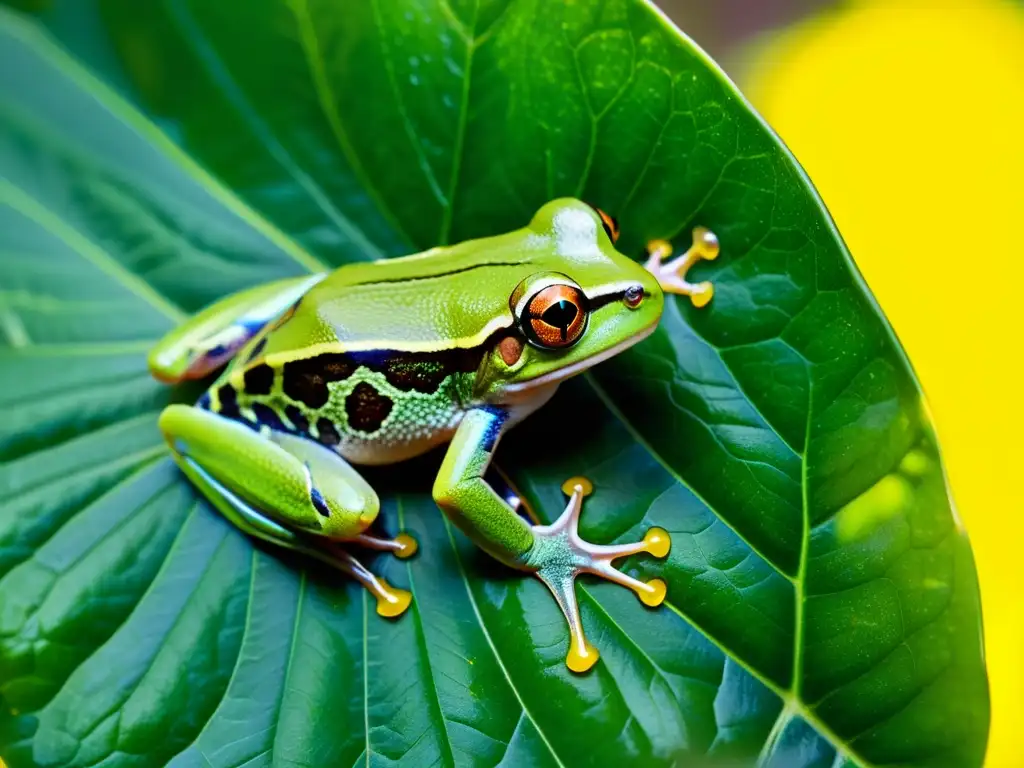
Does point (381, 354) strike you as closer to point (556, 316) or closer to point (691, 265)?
point (556, 316)

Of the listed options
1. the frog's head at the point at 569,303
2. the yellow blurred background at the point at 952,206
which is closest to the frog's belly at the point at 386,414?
the frog's head at the point at 569,303

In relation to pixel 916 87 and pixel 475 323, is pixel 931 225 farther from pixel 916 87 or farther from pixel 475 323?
pixel 475 323

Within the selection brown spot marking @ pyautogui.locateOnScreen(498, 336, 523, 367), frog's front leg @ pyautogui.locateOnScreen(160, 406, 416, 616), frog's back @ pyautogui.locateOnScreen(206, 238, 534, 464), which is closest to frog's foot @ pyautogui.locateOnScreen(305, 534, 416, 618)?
frog's front leg @ pyautogui.locateOnScreen(160, 406, 416, 616)

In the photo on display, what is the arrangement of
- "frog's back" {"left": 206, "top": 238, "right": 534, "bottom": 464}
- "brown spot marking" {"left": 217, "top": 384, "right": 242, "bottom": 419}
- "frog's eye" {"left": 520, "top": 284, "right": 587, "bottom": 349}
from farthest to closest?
"brown spot marking" {"left": 217, "top": 384, "right": 242, "bottom": 419} → "frog's back" {"left": 206, "top": 238, "right": 534, "bottom": 464} → "frog's eye" {"left": 520, "top": 284, "right": 587, "bottom": 349}

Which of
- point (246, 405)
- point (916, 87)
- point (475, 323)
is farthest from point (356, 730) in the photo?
point (916, 87)

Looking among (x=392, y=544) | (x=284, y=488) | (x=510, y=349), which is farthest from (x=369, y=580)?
(x=510, y=349)

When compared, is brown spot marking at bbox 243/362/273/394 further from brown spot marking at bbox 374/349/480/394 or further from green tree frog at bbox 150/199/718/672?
brown spot marking at bbox 374/349/480/394

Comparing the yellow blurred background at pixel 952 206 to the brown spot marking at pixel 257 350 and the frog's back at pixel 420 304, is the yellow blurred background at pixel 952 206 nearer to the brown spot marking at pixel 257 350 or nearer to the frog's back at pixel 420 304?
the frog's back at pixel 420 304
